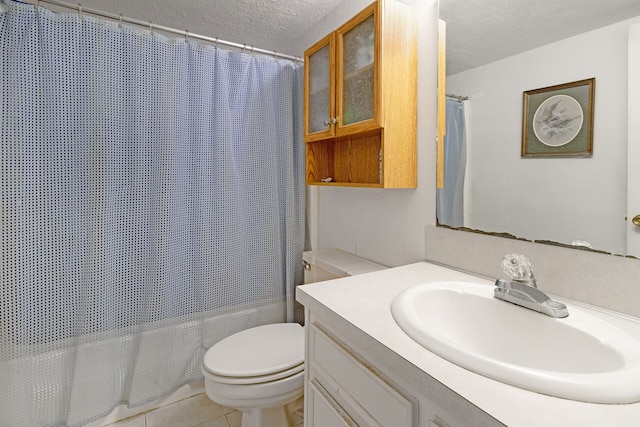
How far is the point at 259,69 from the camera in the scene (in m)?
1.70

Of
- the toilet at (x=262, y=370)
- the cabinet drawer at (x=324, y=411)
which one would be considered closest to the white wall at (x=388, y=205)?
the toilet at (x=262, y=370)

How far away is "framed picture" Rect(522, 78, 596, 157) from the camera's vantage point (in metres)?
0.76

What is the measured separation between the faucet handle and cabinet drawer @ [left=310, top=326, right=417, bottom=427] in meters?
0.42

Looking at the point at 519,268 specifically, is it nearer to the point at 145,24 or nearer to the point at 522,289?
the point at 522,289

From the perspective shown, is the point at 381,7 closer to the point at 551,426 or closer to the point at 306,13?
the point at 306,13

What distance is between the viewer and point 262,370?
1176 millimetres

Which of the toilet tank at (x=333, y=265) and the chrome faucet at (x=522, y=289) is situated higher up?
the chrome faucet at (x=522, y=289)

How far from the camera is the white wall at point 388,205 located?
119cm

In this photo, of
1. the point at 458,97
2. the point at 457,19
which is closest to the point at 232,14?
the point at 457,19

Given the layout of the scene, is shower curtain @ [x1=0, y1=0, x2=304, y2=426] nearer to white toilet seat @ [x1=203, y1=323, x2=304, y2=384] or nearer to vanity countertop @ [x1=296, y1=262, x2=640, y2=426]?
white toilet seat @ [x1=203, y1=323, x2=304, y2=384]

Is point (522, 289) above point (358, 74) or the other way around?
the other way around

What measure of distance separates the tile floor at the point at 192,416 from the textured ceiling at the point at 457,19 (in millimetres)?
1718

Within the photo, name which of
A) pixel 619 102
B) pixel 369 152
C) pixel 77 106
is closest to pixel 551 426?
pixel 619 102

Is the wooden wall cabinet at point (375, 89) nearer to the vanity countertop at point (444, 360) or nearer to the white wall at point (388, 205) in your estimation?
the white wall at point (388, 205)
